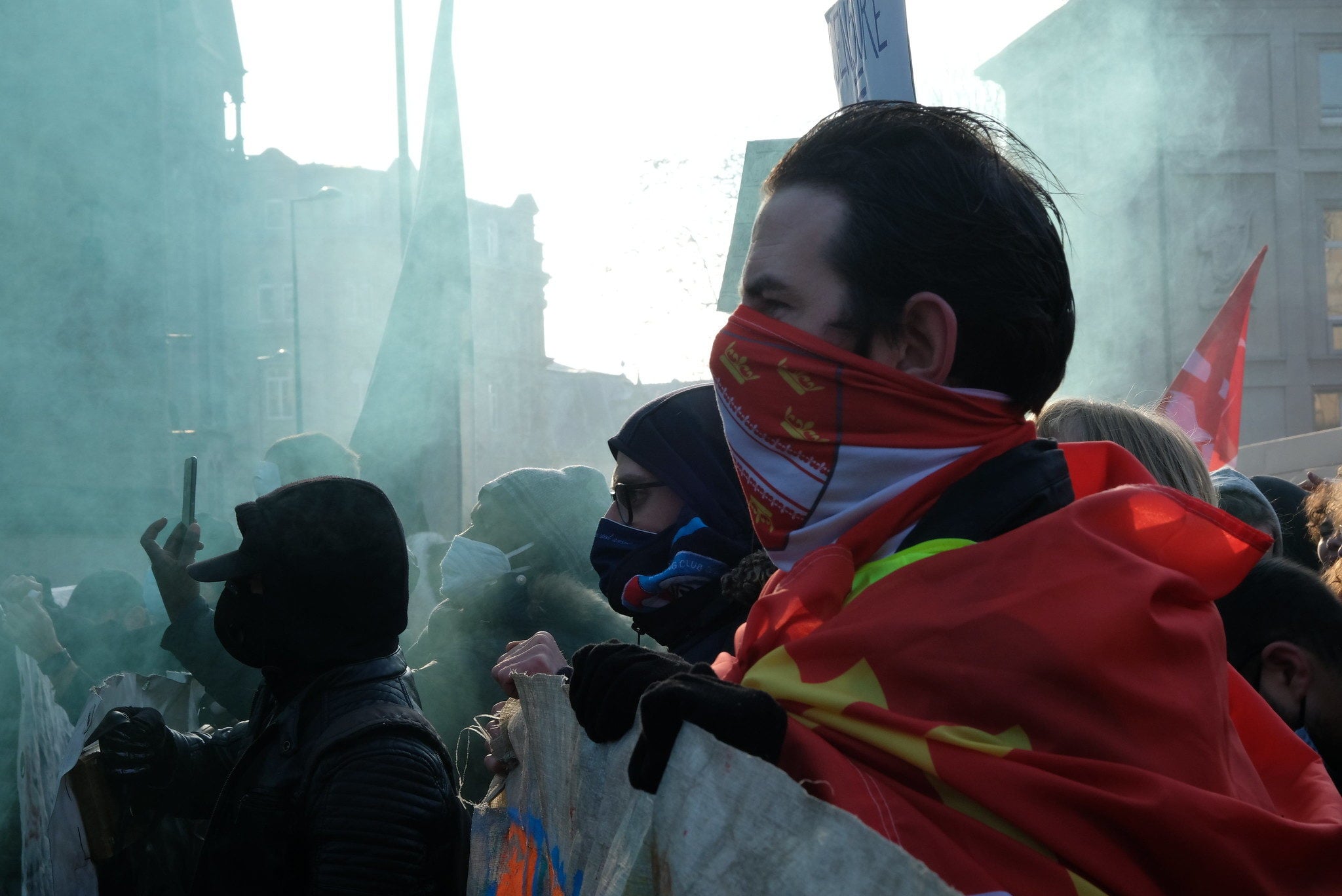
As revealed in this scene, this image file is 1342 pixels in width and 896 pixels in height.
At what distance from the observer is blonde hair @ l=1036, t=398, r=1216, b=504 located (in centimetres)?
276

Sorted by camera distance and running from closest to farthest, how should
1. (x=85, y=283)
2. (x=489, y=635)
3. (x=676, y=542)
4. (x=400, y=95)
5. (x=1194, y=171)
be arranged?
(x=676, y=542), (x=489, y=635), (x=85, y=283), (x=400, y=95), (x=1194, y=171)

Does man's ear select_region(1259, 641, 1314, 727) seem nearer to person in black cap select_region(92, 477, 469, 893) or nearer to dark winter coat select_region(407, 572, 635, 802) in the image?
person in black cap select_region(92, 477, 469, 893)

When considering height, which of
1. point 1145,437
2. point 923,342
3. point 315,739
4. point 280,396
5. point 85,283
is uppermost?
point 85,283

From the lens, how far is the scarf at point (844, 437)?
1.25 metres

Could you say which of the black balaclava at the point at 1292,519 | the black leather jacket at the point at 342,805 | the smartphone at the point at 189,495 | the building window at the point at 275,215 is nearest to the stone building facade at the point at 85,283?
the smartphone at the point at 189,495

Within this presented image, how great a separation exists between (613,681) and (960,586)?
1.23 feet

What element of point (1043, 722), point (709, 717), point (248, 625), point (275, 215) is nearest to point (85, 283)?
point (248, 625)

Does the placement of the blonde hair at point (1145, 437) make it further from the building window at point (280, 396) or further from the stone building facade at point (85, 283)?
the building window at point (280, 396)

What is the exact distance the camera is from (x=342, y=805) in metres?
2.15

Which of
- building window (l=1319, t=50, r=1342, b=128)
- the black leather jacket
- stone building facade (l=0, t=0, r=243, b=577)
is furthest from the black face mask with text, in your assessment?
building window (l=1319, t=50, r=1342, b=128)

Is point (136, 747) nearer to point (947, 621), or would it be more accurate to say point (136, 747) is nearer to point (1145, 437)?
point (947, 621)

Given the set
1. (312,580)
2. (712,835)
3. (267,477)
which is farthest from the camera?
(267,477)

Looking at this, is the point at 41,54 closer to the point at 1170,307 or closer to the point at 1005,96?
the point at 1005,96

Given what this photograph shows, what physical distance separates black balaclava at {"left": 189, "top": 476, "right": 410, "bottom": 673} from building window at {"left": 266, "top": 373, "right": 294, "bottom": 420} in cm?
3878
